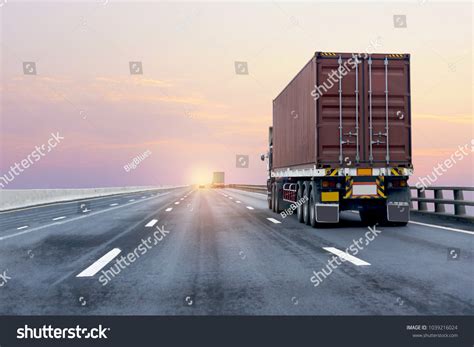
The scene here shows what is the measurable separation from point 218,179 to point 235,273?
94.2 metres

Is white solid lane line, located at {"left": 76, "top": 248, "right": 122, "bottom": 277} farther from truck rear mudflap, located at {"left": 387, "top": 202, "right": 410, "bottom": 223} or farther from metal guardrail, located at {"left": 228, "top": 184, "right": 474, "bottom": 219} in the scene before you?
metal guardrail, located at {"left": 228, "top": 184, "right": 474, "bottom": 219}

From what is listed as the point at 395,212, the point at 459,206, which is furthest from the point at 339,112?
the point at 459,206

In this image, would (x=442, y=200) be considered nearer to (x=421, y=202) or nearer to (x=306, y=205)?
(x=421, y=202)

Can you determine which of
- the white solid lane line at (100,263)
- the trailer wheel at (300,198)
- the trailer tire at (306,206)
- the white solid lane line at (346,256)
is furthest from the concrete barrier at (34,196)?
the white solid lane line at (346,256)

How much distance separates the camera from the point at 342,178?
13484 mm

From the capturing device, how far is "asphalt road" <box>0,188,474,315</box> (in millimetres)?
5391

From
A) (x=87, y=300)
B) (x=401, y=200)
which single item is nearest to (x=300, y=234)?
(x=401, y=200)

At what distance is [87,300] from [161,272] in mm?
1739

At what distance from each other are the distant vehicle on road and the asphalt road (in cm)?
8770

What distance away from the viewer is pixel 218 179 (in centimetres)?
10131

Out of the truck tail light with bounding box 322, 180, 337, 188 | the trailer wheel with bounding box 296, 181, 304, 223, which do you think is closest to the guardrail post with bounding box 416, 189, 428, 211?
the trailer wheel with bounding box 296, 181, 304, 223

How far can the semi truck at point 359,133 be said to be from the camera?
1316 cm
